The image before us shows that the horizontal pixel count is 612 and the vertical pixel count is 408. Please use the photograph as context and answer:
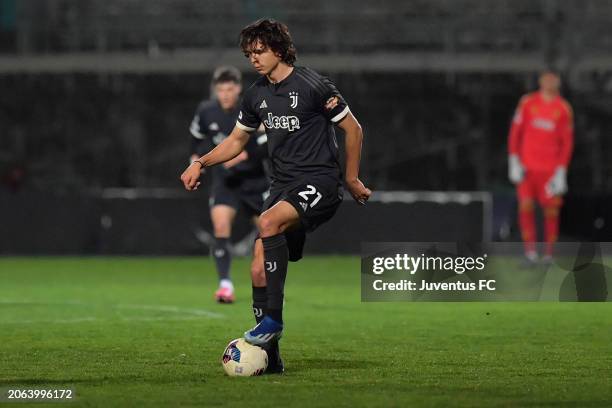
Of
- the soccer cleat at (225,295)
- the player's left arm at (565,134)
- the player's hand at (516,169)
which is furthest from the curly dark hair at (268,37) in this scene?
the player's left arm at (565,134)

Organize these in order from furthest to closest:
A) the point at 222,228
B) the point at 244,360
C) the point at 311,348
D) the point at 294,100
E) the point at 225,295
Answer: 1. the point at 222,228
2. the point at 225,295
3. the point at 311,348
4. the point at 294,100
5. the point at 244,360

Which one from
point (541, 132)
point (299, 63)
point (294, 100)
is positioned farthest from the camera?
point (299, 63)

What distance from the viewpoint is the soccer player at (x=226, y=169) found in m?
12.0

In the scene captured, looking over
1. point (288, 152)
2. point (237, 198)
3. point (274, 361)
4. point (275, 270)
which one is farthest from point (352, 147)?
point (237, 198)

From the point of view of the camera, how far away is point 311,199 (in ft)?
23.8

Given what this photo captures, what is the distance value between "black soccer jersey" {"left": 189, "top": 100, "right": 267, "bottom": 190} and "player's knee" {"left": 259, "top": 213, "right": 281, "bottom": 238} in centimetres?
489

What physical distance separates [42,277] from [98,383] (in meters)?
8.81

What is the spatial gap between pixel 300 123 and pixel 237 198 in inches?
199

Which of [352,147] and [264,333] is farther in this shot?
[352,147]

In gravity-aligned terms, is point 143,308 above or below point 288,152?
below

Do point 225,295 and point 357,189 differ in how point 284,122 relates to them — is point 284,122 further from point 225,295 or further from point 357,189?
point 225,295

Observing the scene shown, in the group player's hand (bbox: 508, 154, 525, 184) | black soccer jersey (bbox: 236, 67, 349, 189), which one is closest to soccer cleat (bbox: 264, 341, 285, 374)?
black soccer jersey (bbox: 236, 67, 349, 189)

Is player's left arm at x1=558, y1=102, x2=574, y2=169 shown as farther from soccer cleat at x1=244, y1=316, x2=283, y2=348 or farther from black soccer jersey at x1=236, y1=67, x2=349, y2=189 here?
soccer cleat at x1=244, y1=316, x2=283, y2=348

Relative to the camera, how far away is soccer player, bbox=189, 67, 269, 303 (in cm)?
1201
